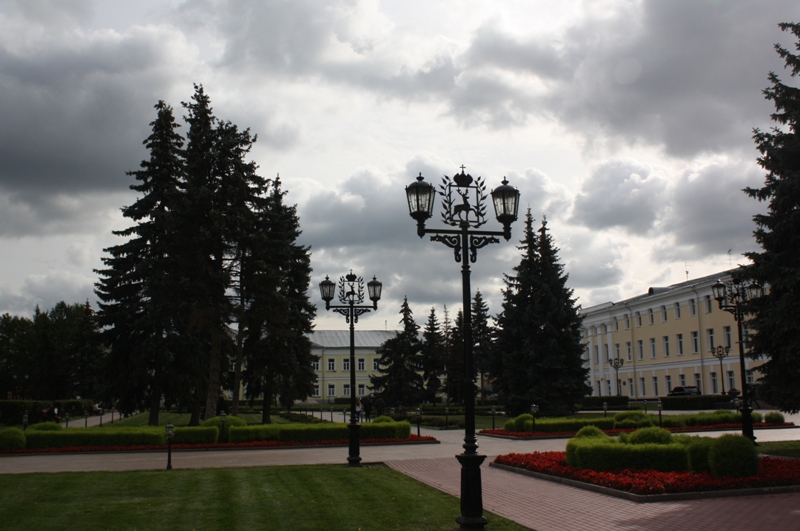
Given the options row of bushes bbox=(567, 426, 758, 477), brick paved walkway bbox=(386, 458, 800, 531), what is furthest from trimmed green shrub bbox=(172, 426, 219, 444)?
row of bushes bbox=(567, 426, 758, 477)

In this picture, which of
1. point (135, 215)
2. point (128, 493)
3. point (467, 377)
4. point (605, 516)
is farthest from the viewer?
point (135, 215)

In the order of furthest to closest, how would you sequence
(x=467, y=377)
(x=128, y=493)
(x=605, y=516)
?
(x=128, y=493)
(x=605, y=516)
(x=467, y=377)

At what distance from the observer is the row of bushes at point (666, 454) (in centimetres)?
1196

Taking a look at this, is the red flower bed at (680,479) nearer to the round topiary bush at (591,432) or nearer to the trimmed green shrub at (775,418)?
the round topiary bush at (591,432)

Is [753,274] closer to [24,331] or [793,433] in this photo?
[793,433]

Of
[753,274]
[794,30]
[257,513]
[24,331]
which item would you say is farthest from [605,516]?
[24,331]

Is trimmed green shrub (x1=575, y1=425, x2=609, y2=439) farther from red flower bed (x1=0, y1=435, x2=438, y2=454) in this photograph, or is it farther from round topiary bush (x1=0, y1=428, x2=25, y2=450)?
round topiary bush (x1=0, y1=428, x2=25, y2=450)

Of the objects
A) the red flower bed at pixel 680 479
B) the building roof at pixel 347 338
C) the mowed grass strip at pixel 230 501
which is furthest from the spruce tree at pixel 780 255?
the building roof at pixel 347 338

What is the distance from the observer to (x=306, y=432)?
967 inches

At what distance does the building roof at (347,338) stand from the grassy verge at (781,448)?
75.4 m

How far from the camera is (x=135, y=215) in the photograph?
32219mm

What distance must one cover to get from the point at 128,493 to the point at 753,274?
1652 centimetres

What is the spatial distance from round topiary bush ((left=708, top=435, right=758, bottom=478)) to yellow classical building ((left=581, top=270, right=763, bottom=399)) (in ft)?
117

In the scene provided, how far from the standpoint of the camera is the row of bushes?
1196 cm
